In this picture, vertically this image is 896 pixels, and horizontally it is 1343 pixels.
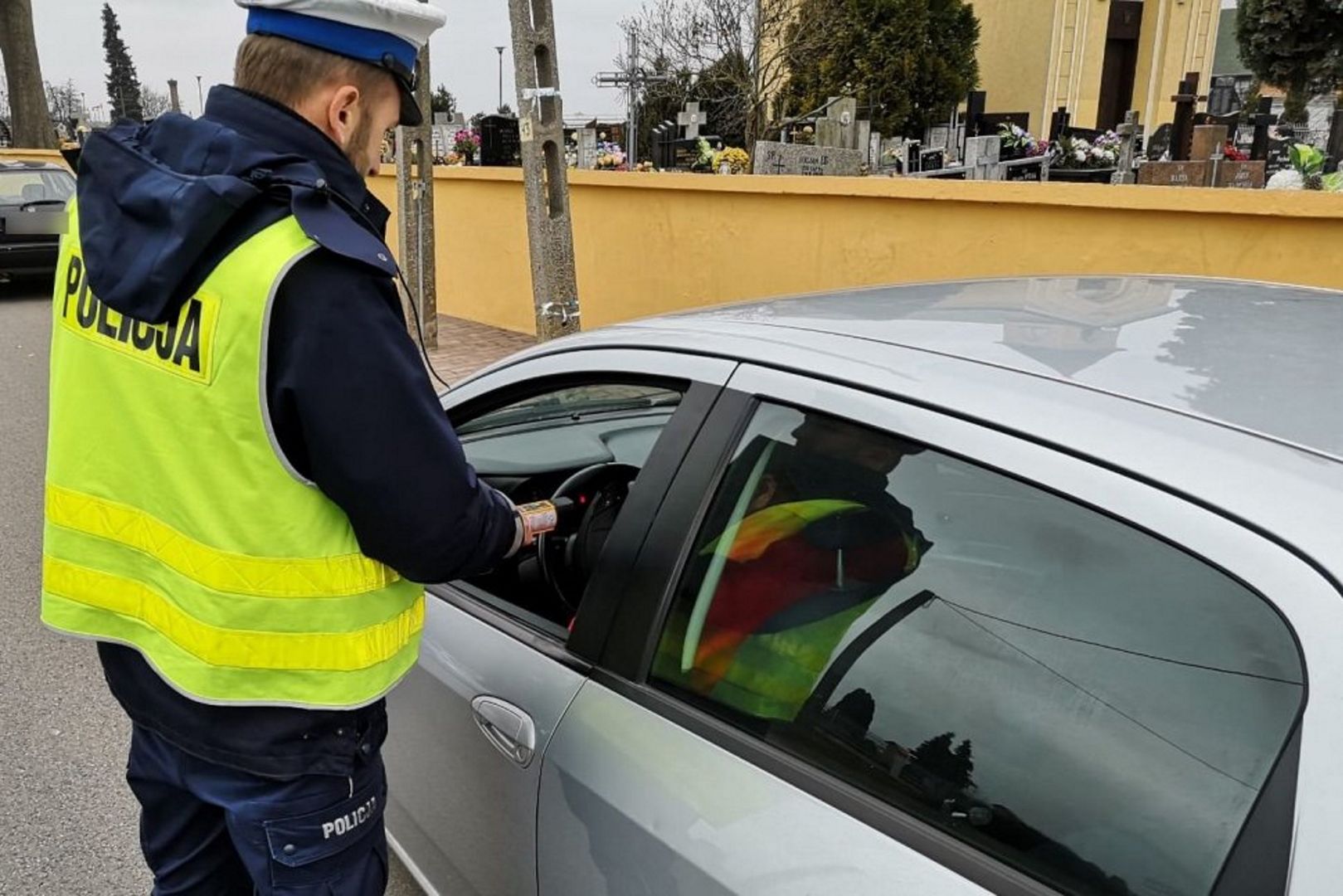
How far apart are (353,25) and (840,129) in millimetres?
11307

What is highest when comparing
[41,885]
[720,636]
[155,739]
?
[720,636]

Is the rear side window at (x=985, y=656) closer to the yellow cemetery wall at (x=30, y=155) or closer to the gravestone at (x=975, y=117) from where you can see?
the gravestone at (x=975, y=117)

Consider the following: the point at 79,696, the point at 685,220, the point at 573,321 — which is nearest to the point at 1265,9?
the point at 685,220

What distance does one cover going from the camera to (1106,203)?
5.32 meters

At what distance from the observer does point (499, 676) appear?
1.79 m

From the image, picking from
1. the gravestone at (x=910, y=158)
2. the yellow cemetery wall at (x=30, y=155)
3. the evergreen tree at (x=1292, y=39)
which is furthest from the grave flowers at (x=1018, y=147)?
the yellow cemetery wall at (x=30, y=155)

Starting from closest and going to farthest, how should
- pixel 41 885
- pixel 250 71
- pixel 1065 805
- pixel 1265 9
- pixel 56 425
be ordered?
pixel 1065 805
pixel 250 71
pixel 56 425
pixel 41 885
pixel 1265 9

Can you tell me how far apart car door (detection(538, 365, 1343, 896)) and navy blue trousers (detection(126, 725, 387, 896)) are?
280 millimetres

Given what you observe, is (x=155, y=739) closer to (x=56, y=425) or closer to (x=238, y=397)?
(x=56, y=425)

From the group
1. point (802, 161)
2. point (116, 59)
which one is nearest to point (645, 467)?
point (802, 161)

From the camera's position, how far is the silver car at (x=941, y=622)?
1.00 meters

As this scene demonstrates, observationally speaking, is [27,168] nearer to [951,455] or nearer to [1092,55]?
[951,455]

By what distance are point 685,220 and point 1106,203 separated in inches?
135

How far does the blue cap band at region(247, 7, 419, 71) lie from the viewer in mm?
1416
